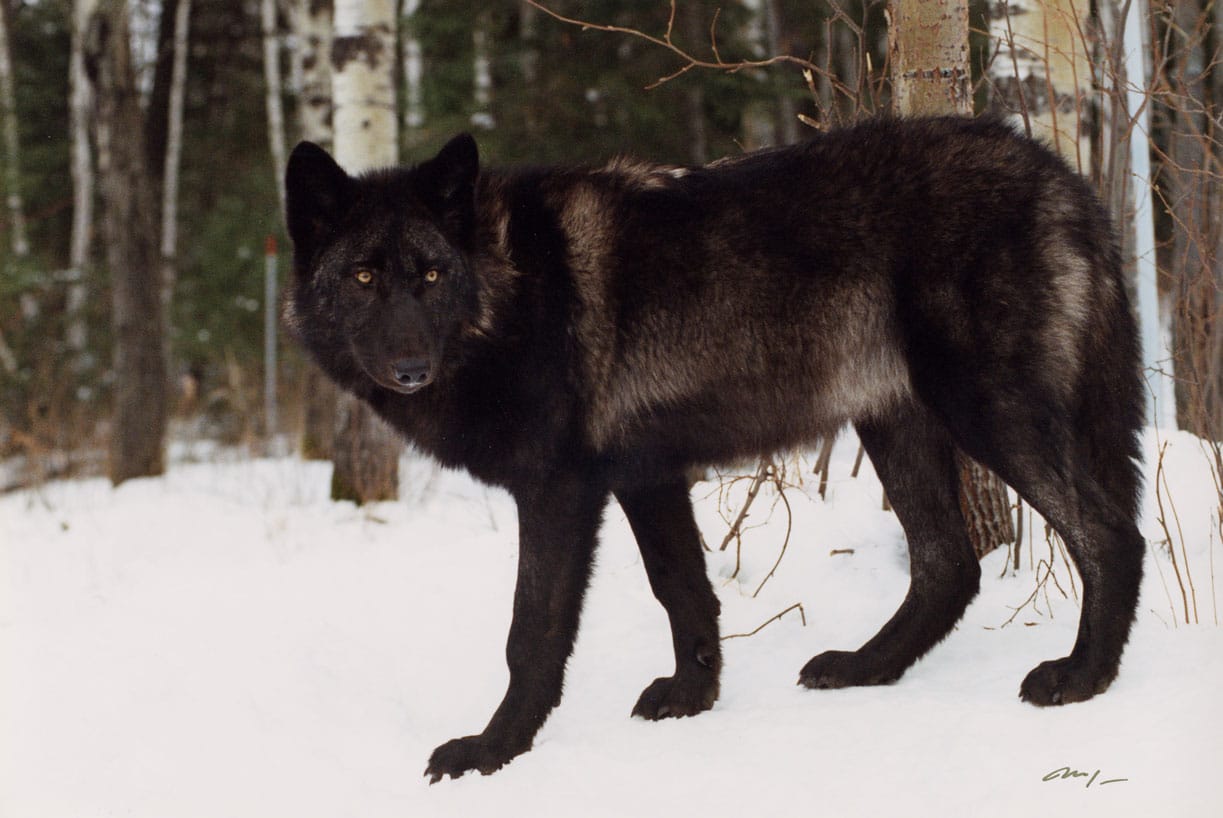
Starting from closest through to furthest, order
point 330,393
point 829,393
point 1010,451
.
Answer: point 1010,451, point 829,393, point 330,393

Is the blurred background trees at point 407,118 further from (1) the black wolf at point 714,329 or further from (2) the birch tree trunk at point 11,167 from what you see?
(1) the black wolf at point 714,329

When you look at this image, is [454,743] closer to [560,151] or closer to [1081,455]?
[1081,455]

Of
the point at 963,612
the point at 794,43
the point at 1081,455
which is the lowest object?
the point at 963,612

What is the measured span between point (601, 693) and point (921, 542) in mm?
1250

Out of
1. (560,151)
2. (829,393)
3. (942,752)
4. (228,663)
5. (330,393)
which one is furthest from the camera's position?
(560,151)

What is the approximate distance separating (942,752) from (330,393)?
720 cm

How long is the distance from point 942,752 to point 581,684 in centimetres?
143

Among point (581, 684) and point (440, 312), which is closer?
point (440, 312)

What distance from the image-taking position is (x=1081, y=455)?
3553mm

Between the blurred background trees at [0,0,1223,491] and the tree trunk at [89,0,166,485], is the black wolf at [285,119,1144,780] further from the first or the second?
the tree trunk at [89,0,166,485]

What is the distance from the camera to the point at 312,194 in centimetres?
361

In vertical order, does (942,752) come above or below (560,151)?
below

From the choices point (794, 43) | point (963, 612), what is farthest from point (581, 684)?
point (794, 43)

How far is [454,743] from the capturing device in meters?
3.53
